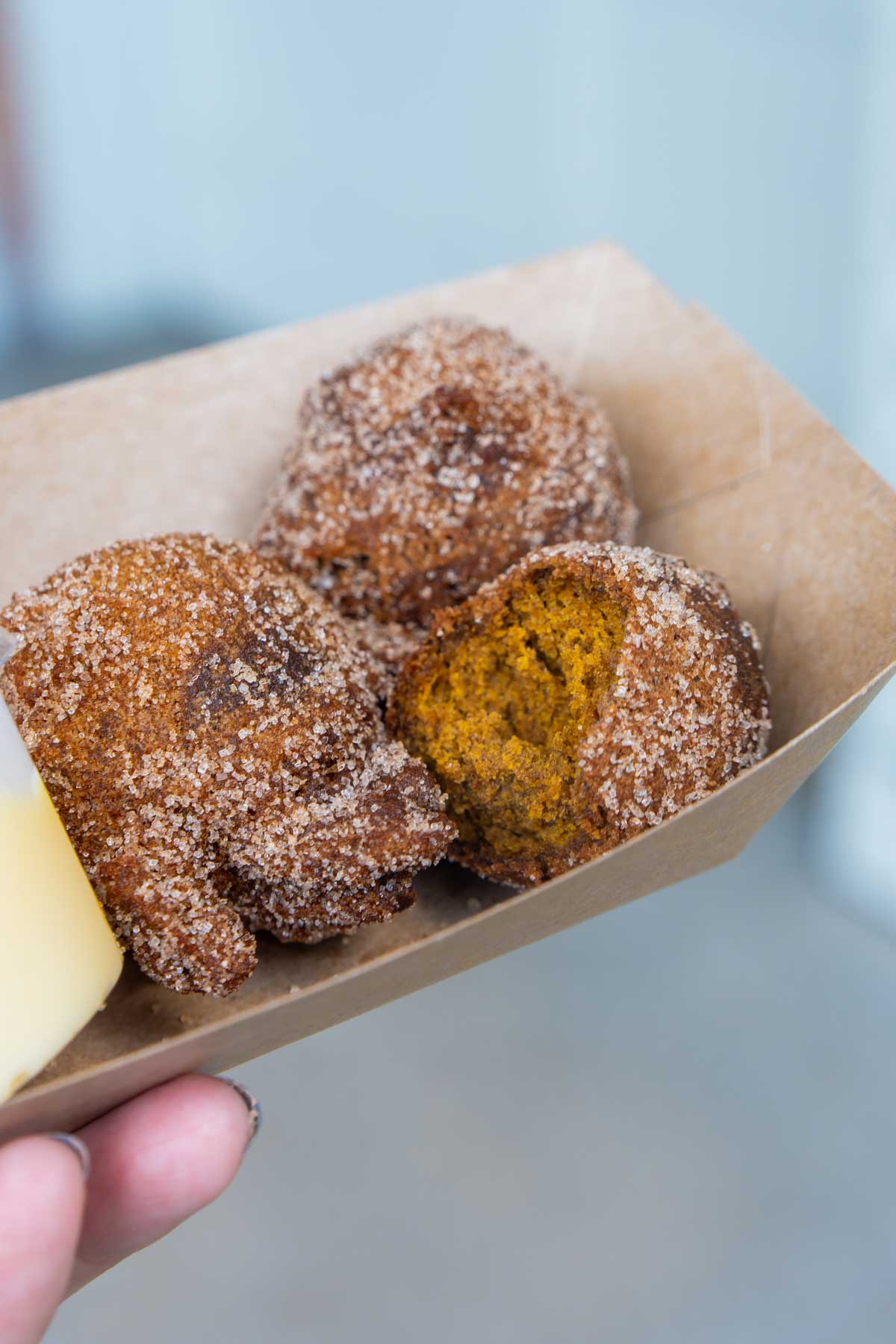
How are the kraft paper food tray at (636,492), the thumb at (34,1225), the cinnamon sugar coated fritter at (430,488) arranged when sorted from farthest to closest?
the cinnamon sugar coated fritter at (430,488), the kraft paper food tray at (636,492), the thumb at (34,1225)

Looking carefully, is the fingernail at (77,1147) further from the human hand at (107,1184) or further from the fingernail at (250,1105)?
the fingernail at (250,1105)

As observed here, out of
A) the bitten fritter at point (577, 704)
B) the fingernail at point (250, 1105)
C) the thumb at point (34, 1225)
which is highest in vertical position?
the bitten fritter at point (577, 704)

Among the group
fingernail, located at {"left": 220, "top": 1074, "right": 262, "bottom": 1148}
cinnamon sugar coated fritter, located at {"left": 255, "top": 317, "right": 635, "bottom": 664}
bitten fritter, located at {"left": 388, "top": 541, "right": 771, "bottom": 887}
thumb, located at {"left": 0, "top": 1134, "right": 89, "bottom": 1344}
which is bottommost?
fingernail, located at {"left": 220, "top": 1074, "right": 262, "bottom": 1148}

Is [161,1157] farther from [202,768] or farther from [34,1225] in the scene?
[202,768]

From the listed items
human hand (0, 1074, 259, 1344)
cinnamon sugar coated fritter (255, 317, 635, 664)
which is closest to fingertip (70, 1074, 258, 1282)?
human hand (0, 1074, 259, 1344)

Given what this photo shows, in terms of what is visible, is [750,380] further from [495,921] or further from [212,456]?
[495,921]

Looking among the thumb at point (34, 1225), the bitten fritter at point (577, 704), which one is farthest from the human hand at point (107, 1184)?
the bitten fritter at point (577, 704)

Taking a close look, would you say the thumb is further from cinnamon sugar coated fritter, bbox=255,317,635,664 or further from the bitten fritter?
cinnamon sugar coated fritter, bbox=255,317,635,664
